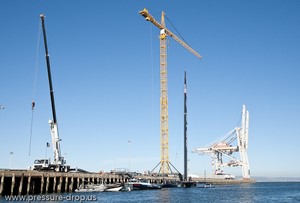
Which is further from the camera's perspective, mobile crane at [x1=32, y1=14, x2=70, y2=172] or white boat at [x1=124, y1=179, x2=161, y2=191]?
white boat at [x1=124, y1=179, x2=161, y2=191]

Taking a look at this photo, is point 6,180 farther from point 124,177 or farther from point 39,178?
point 124,177

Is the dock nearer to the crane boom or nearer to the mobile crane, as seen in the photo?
the mobile crane

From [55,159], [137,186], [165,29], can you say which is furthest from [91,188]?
[165,29]

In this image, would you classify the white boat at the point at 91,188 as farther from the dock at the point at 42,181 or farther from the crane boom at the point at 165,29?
the crane boom at the point at 165,29

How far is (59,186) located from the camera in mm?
74312

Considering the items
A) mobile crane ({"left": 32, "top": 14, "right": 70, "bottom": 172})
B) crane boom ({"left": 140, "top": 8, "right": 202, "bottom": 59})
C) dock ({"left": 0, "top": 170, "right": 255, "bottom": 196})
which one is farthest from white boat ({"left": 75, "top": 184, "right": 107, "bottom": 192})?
crane boom ({"left": 140, "top": 8, "right": 202, "bottom": 59})

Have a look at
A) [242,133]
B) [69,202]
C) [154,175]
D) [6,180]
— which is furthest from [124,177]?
[242,133]

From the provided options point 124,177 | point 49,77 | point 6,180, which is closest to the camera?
point 6,180

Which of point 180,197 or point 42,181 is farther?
point 180,197

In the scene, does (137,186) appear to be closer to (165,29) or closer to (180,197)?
(180,197)

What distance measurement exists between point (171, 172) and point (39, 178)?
59.7m

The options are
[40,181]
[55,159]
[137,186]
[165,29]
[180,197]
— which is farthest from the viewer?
[165,29]

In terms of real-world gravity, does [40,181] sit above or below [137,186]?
above

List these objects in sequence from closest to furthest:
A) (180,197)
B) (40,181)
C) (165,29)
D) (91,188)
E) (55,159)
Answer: (180,197) → (40,181) → (91,188) → (55,159) → (165,29)
